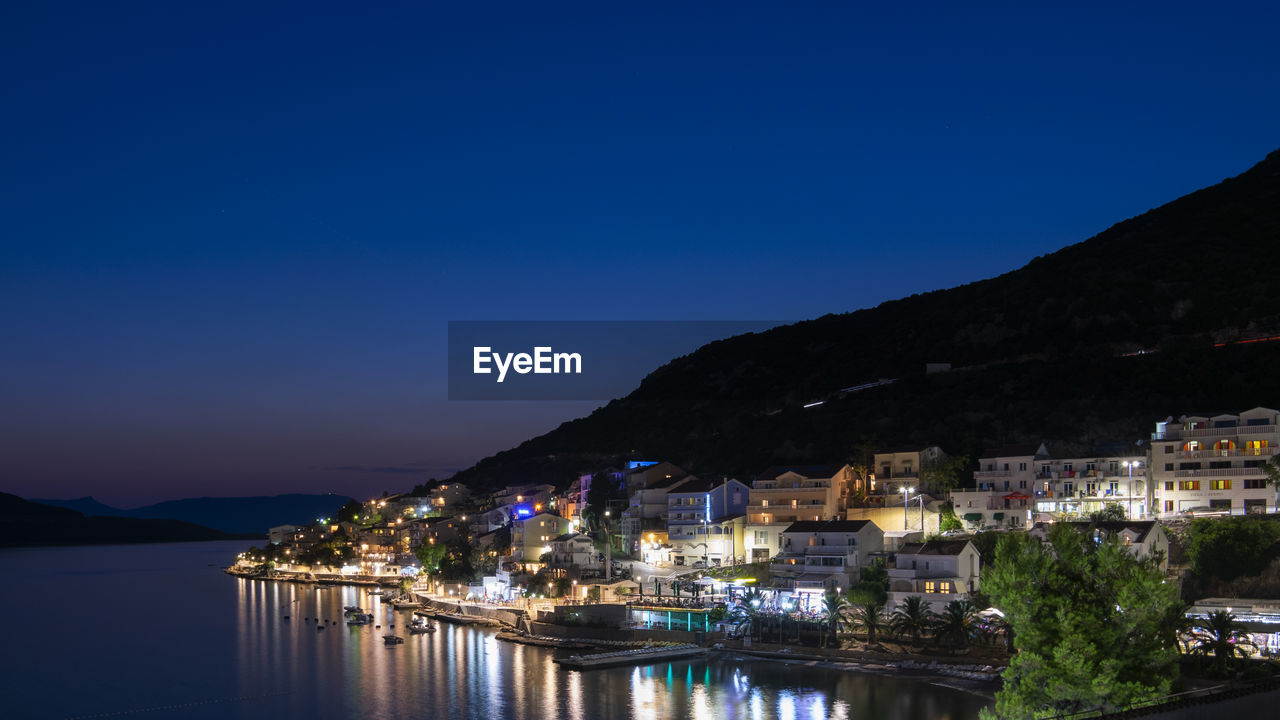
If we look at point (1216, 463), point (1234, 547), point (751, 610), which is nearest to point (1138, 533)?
point (1234, 547)

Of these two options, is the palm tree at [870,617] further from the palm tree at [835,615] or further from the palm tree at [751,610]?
the palm tree at [751,610]

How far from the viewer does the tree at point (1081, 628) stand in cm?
2075

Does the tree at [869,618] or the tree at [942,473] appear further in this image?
the tree at [942,473]

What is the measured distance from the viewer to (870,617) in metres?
37.2

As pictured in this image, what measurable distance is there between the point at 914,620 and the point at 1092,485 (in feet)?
42.7

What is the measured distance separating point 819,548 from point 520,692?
45.5 ft

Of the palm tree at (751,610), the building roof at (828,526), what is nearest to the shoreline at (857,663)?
the palm tree at (751,610)

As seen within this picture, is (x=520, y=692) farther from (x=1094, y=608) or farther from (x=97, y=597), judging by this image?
(x=97, y=597)

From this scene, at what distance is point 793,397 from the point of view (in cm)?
8794

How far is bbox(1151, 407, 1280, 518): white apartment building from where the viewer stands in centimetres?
4006

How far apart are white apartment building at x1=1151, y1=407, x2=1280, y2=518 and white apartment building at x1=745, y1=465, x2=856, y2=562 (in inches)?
554

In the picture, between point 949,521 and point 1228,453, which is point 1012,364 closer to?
point 949,521

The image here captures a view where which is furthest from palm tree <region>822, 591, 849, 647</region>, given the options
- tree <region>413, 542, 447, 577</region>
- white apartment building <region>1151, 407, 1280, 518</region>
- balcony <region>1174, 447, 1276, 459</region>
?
tree <region>413, 542, 447, 577</region>

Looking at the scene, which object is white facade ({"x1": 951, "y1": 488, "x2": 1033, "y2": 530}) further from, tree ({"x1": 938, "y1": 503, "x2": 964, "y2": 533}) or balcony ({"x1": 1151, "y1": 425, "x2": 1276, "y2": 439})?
balcony ({"x1": 1151, "y1": 425, "x2": 1276, "y2": 439})
